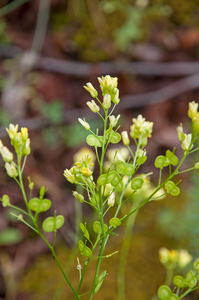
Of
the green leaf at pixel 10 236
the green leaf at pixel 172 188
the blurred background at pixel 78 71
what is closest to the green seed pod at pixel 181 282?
the green leaf at pixel 172 188

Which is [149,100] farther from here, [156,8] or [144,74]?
[156,8]

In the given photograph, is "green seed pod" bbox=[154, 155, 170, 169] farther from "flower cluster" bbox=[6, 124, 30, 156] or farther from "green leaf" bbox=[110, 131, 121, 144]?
"flower cluster" bbox=[6, 124, 30, 156]

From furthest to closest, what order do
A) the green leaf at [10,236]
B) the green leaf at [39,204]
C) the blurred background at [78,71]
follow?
the blurred background at [78,71] → the green leaf at [10,236] → the green leaf at [39,204]

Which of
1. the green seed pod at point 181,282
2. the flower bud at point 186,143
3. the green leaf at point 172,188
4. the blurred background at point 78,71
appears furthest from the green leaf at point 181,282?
the blurred background at point 78,71

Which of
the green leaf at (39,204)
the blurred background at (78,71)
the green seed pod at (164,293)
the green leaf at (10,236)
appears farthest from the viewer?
the blurred background at (78,71)

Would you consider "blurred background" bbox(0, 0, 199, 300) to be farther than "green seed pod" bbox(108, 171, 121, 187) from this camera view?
Yes

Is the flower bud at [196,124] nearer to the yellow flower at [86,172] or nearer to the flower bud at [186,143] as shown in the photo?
the flower bud at [186,143]

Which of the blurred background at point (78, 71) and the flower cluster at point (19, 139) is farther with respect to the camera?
the blurred background at point (78, 71)

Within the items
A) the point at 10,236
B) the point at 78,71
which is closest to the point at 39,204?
the point at 10,236

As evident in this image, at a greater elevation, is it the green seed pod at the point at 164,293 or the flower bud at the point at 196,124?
the flower bud at the point at 196,124

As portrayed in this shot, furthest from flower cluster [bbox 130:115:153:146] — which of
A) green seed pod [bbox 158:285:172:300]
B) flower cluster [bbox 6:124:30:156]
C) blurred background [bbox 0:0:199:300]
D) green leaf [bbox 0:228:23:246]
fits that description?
green leaf [bbox 0:228:23:246]

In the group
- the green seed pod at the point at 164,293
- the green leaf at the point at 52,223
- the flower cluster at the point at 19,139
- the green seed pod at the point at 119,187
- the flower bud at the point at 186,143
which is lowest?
the green seed pod at the point at 164,293

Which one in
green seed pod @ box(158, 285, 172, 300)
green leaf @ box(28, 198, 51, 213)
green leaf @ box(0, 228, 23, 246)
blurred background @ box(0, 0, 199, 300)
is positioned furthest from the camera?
blurred background @ box(0, 0, 199, 300)
